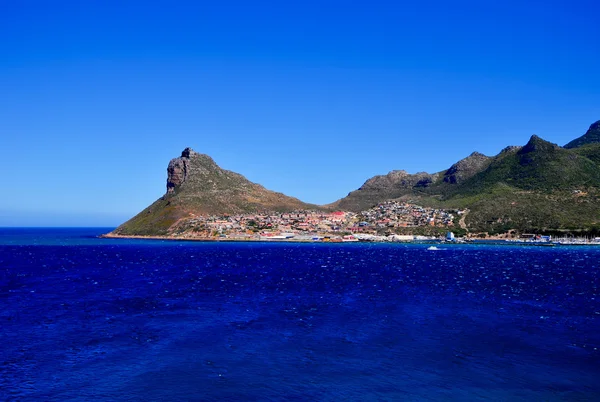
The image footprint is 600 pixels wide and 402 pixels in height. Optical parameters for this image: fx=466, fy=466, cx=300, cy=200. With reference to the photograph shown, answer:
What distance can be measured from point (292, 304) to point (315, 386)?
21.8 metres

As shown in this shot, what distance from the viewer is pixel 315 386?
2358 centimetres

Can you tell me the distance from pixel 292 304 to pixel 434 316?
1345 centimetres

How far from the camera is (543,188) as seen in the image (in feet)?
618

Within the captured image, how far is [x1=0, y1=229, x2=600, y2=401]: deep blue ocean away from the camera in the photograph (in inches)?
916

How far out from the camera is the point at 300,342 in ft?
103

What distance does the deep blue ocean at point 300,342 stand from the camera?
23.3 meters

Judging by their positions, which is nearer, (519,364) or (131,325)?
(519,364)

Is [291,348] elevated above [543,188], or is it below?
below

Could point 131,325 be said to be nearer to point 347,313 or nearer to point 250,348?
point 250,348

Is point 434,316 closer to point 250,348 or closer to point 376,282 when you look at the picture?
point 250,348

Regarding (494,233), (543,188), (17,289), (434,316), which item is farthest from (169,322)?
(543,188)

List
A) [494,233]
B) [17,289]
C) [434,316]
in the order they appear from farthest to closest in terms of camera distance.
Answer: [494,233] → [17,289] → [434,316]

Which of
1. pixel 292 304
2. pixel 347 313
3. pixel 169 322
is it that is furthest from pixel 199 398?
pixel 292 304

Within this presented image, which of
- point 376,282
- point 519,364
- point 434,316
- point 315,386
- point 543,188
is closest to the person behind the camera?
point 315,386
